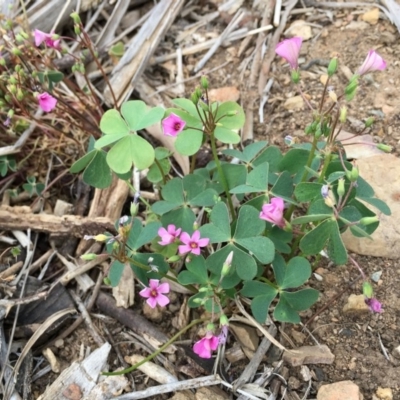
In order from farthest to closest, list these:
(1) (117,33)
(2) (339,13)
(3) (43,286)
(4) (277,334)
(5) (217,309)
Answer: (1) (117,33)
(2) (339,13)
(3) (43,286)
(4) (277,334)
(5) (217,309)

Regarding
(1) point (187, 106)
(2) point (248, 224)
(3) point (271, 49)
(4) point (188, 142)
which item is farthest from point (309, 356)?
(3) point (271, 49)

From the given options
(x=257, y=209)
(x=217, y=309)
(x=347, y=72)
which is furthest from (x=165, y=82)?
(x=217, y=309)

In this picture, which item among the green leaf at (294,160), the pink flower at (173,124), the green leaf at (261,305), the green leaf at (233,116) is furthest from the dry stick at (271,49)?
the green leaf at (261,305)

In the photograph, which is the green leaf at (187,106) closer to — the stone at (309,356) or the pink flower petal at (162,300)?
the pink flower petal at (162,300)

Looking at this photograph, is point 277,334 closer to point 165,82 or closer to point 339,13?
point 165,82

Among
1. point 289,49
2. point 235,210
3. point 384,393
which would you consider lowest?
point 384,393

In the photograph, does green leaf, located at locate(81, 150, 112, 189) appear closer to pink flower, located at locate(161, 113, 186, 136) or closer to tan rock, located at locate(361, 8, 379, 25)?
pink flower, located at locate(161, 113, 186, 136)

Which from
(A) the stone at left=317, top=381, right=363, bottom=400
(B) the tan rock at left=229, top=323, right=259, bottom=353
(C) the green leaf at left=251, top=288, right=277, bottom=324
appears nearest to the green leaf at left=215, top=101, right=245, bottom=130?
(C) the green leaf at left=251, top=288, right=277, bottom=324

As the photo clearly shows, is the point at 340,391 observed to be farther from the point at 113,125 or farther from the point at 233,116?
the point at 113,125
